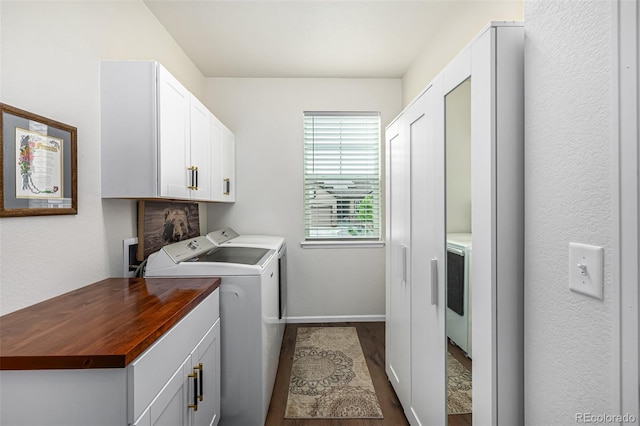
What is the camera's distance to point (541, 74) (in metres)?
0.85

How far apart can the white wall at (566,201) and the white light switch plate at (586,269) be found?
0.05ft

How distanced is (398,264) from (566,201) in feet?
3.89

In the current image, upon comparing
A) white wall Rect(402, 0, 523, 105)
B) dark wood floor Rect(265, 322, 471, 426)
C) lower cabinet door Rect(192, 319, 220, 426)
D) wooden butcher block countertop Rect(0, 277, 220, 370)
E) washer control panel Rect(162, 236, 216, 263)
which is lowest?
dark wood floor Rect(265, 322, 471, 426)

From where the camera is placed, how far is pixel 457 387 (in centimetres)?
118

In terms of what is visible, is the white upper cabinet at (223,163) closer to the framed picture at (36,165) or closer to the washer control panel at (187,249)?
the washer control panel at (187,249)

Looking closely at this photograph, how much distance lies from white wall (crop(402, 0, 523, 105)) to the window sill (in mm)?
1579

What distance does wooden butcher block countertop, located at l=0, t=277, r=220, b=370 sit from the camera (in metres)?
0.81

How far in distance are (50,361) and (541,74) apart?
158cm

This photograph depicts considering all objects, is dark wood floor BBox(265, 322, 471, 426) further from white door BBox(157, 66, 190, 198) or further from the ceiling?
the ceiling

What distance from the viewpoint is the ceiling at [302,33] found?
83.0 inches

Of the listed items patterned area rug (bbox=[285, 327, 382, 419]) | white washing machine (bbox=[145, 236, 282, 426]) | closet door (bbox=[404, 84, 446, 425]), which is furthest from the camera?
patterned area rug (bbox=[285, 327, 382, 419])

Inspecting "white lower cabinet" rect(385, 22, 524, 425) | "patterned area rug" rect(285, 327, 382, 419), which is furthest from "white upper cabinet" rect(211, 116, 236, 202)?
"white lower cabinet" rect(385, 22, 524, 425)

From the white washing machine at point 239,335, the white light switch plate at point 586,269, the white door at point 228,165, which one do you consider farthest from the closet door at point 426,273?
the white door at point 228,165

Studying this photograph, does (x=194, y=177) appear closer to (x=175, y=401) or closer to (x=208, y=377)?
(x=208, y=377)
